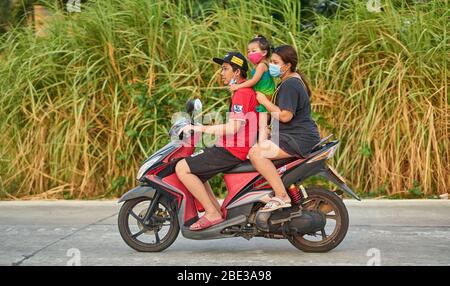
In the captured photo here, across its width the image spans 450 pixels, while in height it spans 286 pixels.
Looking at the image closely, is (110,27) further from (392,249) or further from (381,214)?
(392,249)

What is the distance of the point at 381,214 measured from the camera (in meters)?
9.20

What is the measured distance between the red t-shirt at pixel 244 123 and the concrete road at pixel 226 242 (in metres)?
0.90

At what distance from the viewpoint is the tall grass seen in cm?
1025

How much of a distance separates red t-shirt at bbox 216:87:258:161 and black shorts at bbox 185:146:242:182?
1.8 inches

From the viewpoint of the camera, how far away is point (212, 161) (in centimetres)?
690

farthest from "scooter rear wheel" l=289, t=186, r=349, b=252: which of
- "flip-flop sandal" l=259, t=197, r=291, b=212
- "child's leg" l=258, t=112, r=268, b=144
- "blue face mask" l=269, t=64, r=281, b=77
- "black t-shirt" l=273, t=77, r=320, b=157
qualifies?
"blue face mask" l=269, t=64, r=281, b=77

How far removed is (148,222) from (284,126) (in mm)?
1391

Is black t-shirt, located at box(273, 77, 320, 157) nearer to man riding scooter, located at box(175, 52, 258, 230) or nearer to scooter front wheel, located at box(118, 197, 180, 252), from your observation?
man riding scooter, located at box(175, 52, 258, 230)

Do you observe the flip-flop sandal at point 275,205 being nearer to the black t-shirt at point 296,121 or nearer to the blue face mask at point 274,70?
the black t-shirt at point 296,121

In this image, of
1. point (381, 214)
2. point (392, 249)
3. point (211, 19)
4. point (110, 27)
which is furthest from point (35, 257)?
point (211, 19)

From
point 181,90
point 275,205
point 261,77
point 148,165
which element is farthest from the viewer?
point 181,90

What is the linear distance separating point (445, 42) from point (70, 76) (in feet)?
15.7

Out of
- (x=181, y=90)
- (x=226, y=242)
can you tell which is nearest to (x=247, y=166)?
(x=226, y=242)

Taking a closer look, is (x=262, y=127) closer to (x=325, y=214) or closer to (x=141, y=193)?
(x=325, y=214)
